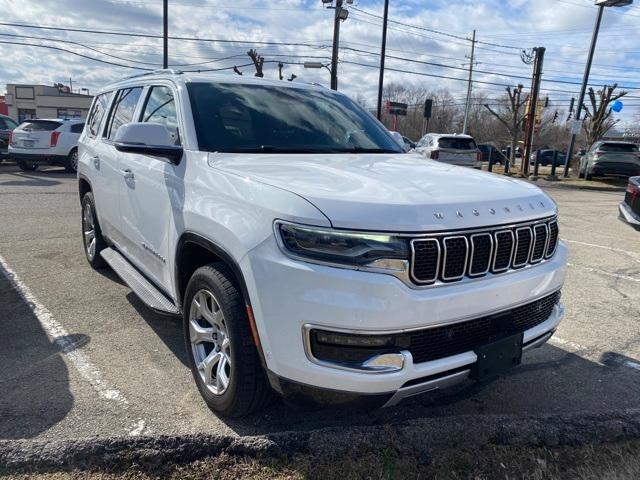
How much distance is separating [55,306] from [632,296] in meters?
5.72

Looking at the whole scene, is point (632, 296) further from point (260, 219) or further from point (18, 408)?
point (18, 408)

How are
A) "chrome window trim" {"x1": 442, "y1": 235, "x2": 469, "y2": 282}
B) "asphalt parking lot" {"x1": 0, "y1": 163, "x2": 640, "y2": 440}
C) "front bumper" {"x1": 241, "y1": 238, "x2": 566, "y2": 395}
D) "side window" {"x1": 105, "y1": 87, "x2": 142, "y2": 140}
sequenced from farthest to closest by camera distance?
1. "side window" {"x1": 105, "y1": 87, "x2": 142, "y2": 140}
2. "asphalt parking lot" {"x1": 0, "y1": 163, "x2": 640, "y2": 440}
3. "chrome window trim" {"x1": 442, "y1": 235, "x2": 469, "y2": 282}
4. "front bumper" {"x1": 241, "y1": 238, "x2": 566, "y2": 395}

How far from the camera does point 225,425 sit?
2.86m

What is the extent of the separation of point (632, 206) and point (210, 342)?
17.2ft

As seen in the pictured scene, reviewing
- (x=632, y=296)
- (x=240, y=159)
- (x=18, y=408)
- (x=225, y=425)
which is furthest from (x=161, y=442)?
(x=632, y=296)

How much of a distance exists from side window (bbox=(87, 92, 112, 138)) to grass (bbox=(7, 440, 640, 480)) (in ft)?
12.8

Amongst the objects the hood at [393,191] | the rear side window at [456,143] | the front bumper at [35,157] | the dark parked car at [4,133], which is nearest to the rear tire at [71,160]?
the front bumper at [35,157]

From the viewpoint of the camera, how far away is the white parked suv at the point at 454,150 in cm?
1719

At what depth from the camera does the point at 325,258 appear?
2.22 meters

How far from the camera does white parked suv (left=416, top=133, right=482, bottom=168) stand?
1719cm

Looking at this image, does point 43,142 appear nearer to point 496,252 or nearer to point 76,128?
point 76,128

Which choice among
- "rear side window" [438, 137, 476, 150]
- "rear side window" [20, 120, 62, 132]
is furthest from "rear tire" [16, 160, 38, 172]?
"rear side window" [438, 137, 476, 150]

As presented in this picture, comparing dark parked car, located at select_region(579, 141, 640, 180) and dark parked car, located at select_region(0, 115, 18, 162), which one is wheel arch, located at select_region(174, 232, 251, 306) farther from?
dark parked car, located at select_region(579, 141, 640, 180)

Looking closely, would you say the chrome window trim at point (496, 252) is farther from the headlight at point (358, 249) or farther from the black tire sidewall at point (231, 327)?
the black tire sidewall at point (231, 327)
